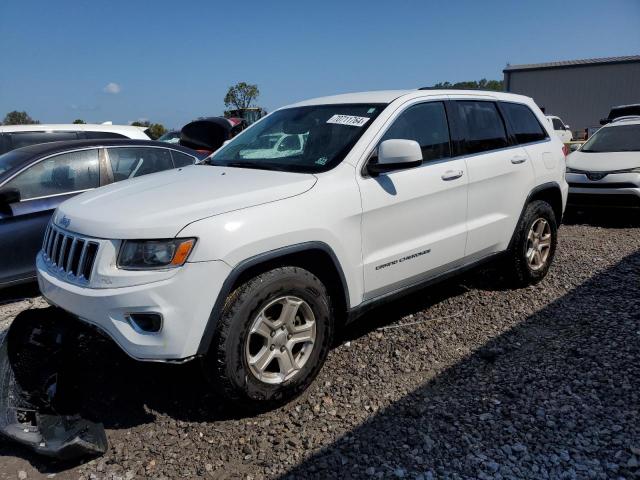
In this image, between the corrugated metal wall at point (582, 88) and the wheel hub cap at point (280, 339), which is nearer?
the wheel hub cap at point (280, 339)

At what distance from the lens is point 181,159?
592 cm

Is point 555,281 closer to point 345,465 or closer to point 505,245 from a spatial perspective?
point 505,245

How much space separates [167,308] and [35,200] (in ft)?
9.96

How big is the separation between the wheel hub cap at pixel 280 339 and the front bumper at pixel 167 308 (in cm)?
32

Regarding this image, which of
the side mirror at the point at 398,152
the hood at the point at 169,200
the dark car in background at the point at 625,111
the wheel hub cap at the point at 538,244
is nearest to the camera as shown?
the hood at the point at 169,200

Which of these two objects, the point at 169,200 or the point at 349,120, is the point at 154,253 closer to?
the point at 169,200

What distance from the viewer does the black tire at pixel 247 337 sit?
2.65 metres

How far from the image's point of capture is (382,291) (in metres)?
3.42

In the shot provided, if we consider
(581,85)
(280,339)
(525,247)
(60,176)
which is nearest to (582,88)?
(581,85)

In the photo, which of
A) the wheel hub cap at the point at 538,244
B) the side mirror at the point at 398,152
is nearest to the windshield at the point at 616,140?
the wheel hub cap at the point at 538,244

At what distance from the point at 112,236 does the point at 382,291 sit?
169 cm

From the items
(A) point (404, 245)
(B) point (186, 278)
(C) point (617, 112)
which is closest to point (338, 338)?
(A) point (404, 245)

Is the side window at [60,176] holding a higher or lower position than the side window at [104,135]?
lower

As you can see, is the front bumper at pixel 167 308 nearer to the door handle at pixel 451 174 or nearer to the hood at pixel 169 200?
the hood at pixel 169 200
